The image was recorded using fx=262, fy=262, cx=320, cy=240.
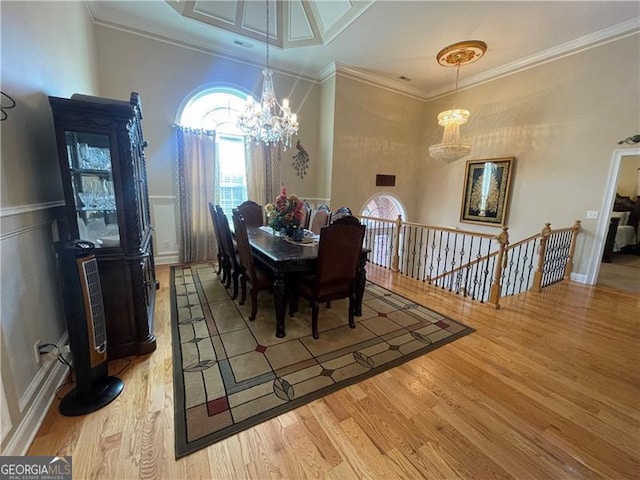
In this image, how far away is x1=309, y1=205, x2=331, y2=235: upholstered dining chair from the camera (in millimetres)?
3696

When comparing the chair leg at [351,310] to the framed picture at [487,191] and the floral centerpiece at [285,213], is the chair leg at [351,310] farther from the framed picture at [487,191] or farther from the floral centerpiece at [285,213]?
the framed picture at [487,191]

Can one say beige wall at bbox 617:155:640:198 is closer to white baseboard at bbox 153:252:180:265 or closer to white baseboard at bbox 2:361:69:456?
white baseboard at bbox 153:252:180:265

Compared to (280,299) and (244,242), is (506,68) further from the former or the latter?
(280,299)

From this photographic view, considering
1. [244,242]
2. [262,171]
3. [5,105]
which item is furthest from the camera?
[262,171]

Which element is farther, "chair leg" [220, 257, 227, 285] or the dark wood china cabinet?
"chair leg" [220, 257, 227, 285]

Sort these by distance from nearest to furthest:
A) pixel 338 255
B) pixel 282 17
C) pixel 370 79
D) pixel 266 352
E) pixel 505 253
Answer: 1. pixel 266 352
2. pixel 338 255
3. pixel 505 253
4. pixel 282 17
5. pixel 370 79

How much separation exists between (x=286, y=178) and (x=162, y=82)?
2477mm

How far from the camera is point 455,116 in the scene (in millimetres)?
4094

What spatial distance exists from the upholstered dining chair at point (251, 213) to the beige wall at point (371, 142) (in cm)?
166

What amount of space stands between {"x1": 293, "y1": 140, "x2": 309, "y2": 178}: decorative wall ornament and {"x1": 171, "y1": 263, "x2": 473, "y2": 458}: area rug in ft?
9.88

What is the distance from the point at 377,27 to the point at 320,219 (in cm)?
288

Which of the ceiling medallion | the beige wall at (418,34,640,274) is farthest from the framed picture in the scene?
the ceiling medallion

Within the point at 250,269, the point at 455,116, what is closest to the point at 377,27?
the point at 455,116

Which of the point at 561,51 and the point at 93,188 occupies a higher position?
the point at 561,51
